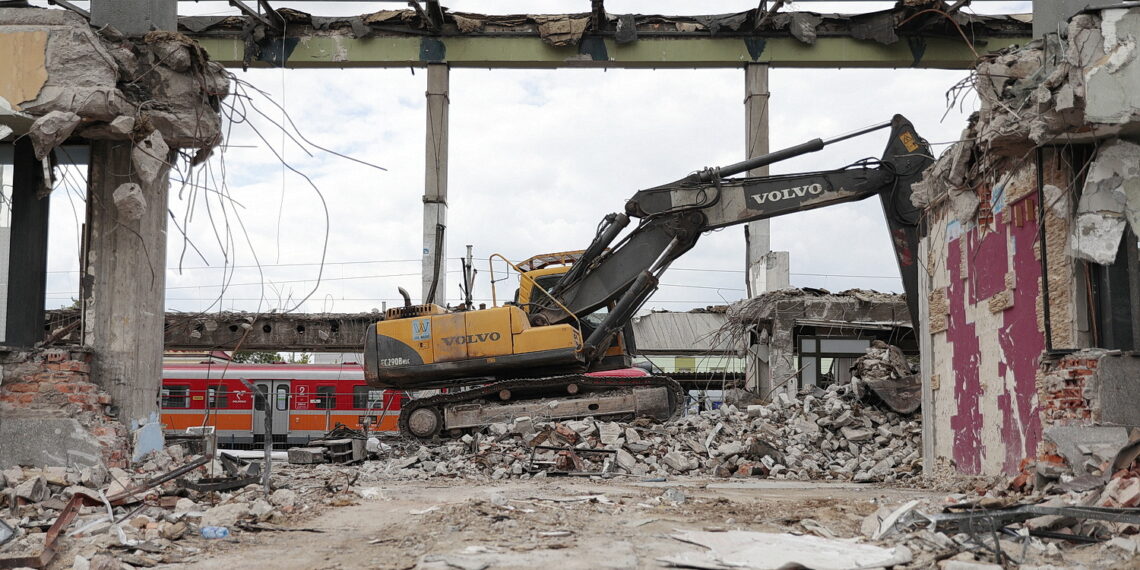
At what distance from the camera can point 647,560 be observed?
5359 mm

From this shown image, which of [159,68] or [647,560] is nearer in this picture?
[647,560]

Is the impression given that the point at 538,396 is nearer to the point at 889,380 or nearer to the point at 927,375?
the point at 889,380

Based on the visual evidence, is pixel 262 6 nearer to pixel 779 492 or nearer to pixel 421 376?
pixel 421 376

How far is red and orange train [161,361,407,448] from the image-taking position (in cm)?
2481

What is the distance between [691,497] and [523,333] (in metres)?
6.58

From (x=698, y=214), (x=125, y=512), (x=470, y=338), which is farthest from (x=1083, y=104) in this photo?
(x=470, y=338)

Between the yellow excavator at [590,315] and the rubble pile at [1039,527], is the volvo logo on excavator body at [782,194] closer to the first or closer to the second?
the yellow excavator at [590,315]

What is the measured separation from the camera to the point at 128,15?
30.1 feet

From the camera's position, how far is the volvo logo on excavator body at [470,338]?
49.1 feet

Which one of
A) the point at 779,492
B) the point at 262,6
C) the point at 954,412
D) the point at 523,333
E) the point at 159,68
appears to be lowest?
the point at 779,492

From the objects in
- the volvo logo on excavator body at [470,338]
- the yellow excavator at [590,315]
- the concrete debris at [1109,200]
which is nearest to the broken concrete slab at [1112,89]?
the concrete debris at [1109,200]

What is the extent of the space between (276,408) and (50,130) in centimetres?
1757

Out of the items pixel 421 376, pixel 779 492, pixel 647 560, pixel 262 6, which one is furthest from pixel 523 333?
pixel 262 6

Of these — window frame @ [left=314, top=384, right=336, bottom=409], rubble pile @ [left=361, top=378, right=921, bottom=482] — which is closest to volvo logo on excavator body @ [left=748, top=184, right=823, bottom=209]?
rubble pile @ [left=361, top=378, right=921, bottom=482]
